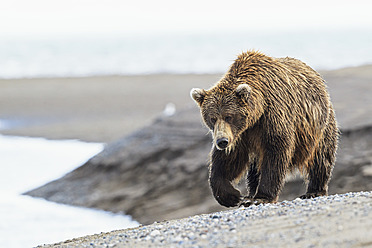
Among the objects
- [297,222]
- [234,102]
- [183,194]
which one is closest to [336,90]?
[183,194]

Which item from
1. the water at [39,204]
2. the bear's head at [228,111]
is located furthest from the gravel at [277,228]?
the water at [39,204]

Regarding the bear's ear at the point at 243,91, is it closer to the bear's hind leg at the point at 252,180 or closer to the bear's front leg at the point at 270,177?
the bear's front leg at the point at 270,177

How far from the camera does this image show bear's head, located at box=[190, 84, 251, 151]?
21.2ft

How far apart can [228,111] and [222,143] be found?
36cm

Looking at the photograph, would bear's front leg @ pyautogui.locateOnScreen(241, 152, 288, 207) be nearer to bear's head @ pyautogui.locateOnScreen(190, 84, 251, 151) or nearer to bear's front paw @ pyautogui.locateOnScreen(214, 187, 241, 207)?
bear's front paw @ pyautogui.locateOnScreen(214, 187, 241, 207)

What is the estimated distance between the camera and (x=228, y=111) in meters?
6.53

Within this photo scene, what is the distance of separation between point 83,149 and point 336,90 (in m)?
7.71

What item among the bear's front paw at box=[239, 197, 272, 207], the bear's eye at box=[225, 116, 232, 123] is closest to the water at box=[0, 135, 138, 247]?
the bear's front paw at box=[239, 197, 272, 207]

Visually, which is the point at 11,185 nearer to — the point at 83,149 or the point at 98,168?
the point at 98,168

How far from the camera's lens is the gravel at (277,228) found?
4.94 m

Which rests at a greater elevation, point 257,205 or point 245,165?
point 245,165

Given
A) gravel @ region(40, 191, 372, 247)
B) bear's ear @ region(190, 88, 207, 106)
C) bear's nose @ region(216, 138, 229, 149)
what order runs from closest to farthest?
gravel @ region(40, 191, 372, 247) → bear's nose @ region(216, 138, 229, 149) → bear's ear @ region(190, 88, 207, 106)

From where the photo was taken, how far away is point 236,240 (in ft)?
16.9

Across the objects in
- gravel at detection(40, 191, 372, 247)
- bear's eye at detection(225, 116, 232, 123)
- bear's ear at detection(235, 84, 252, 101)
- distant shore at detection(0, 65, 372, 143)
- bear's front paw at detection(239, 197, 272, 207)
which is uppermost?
distant shore at detection(0, 65, 372, 143)
